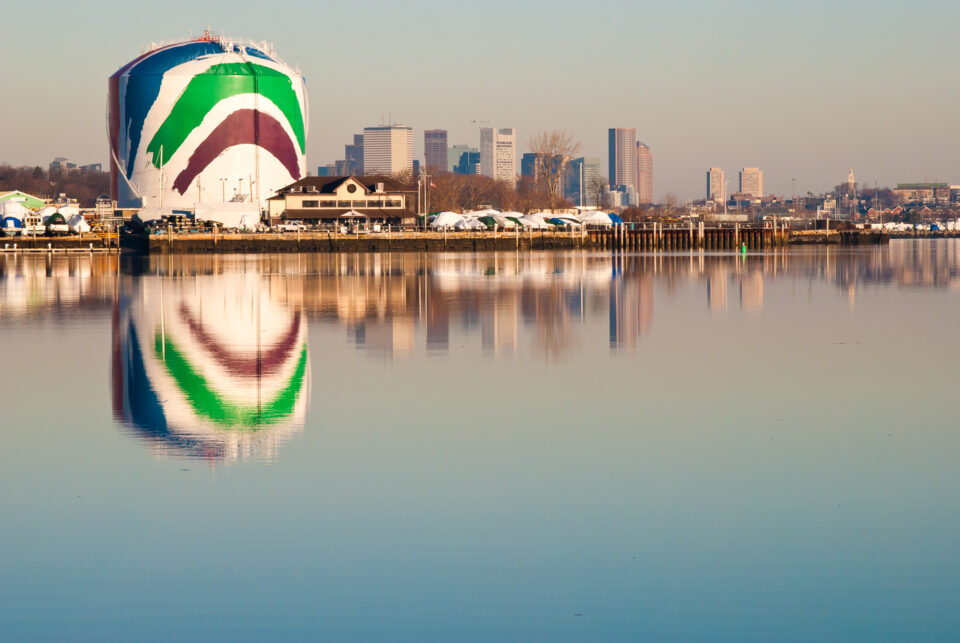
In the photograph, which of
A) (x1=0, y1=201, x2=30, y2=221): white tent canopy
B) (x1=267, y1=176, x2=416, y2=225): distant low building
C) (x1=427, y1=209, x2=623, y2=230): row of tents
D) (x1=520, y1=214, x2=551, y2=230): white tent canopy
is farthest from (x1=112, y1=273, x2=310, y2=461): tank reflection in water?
(x1=0, y1=201, x2=30, y2=221): white tent canopy

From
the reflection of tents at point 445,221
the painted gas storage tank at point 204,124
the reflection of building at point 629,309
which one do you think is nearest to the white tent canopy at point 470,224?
the reflection of tents at point 445,221

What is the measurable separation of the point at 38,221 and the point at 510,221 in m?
30.1

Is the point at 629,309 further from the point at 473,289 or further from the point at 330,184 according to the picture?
the point at 330,184

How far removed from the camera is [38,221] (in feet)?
257

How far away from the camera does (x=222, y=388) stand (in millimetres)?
12992

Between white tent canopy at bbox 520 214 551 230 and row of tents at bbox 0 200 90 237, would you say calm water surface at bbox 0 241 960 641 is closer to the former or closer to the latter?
row of tents at bbox 0 200 90 237

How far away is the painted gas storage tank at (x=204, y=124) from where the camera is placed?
80250 mm

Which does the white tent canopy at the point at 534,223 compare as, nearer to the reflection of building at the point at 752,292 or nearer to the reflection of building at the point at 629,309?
the reflection of building at the point at 752,292

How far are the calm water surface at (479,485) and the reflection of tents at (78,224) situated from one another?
5589 cm

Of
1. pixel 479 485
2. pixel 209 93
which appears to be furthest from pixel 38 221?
pixel 479 485

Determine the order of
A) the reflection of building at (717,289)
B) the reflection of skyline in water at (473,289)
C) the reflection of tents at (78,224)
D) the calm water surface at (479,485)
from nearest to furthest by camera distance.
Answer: the calm water surface at (479,485) < the reflection of skyline in water at (473,289) < the reflection of building at (717,289) < the reflection of tents at (78,224)

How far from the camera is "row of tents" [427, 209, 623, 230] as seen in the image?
73.6 metres

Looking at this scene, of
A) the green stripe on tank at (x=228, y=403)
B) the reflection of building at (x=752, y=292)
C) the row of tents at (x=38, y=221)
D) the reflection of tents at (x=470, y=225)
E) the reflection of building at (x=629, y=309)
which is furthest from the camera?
the reflection of tents at (x=470, y=225)

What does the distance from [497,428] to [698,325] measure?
10.8 metres
